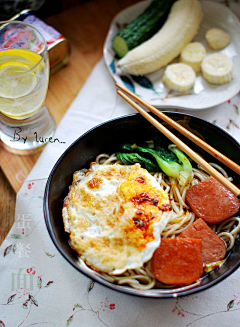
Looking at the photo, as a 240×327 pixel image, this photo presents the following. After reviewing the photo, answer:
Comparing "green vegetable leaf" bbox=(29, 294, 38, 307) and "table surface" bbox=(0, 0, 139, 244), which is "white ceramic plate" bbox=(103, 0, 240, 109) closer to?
"table surface" bbox=(0, 0, 139, 244)

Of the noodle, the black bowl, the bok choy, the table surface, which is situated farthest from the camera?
the table surface

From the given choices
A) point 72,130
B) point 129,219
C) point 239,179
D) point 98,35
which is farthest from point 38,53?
point 239,179

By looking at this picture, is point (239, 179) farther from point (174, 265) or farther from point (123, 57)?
point (123, 57)

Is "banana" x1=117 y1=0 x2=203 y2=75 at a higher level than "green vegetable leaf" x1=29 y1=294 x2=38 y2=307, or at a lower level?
higher

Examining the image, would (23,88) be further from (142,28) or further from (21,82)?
(142,28)

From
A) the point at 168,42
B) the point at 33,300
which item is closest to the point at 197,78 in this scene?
the point at 168,42

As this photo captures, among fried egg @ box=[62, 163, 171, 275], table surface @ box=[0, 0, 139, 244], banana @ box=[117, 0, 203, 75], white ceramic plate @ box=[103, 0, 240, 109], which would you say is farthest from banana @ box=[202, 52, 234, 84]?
fried egg @ box=[62, 163, 171, 275]

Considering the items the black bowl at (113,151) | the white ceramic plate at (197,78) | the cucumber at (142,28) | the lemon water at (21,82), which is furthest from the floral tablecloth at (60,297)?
the cucumber at (142,28)
